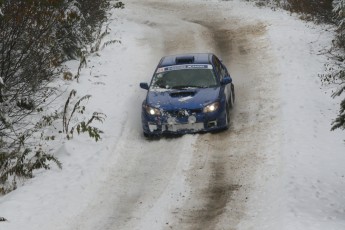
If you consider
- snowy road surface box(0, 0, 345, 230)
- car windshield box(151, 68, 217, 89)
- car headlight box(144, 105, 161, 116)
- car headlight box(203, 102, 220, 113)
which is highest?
car windshield box(151, 68, 217, 89)

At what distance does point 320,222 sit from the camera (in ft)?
27.3

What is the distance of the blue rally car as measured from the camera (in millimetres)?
12445

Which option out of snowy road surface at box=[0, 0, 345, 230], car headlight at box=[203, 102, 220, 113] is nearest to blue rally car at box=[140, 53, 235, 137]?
car headlight at box=[203, 102, 220, 113]

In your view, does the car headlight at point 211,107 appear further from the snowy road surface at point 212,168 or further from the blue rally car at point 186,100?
the snowy road surface at point 212,168

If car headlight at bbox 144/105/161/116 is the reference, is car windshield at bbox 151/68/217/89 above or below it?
above

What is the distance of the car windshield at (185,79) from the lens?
1339 cm

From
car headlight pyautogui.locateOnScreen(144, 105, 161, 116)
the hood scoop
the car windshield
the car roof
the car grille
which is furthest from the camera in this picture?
the car roof

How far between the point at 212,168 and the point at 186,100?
2179 millimetres

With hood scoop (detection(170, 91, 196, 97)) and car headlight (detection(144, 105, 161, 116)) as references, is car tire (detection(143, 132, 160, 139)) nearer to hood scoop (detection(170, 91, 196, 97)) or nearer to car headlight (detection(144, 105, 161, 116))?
car headlight (detection(144, 105, 161, 116))

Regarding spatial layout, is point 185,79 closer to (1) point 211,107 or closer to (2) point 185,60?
(2) point 185,60

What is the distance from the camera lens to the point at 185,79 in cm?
1353

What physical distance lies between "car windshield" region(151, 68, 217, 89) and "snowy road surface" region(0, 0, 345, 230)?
1.24 meters

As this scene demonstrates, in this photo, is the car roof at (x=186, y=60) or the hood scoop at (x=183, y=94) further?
the car roof at (x=186, y=60)

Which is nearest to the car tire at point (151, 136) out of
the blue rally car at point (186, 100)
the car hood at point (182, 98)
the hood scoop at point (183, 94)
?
the blue rally car at point (186, 100)
